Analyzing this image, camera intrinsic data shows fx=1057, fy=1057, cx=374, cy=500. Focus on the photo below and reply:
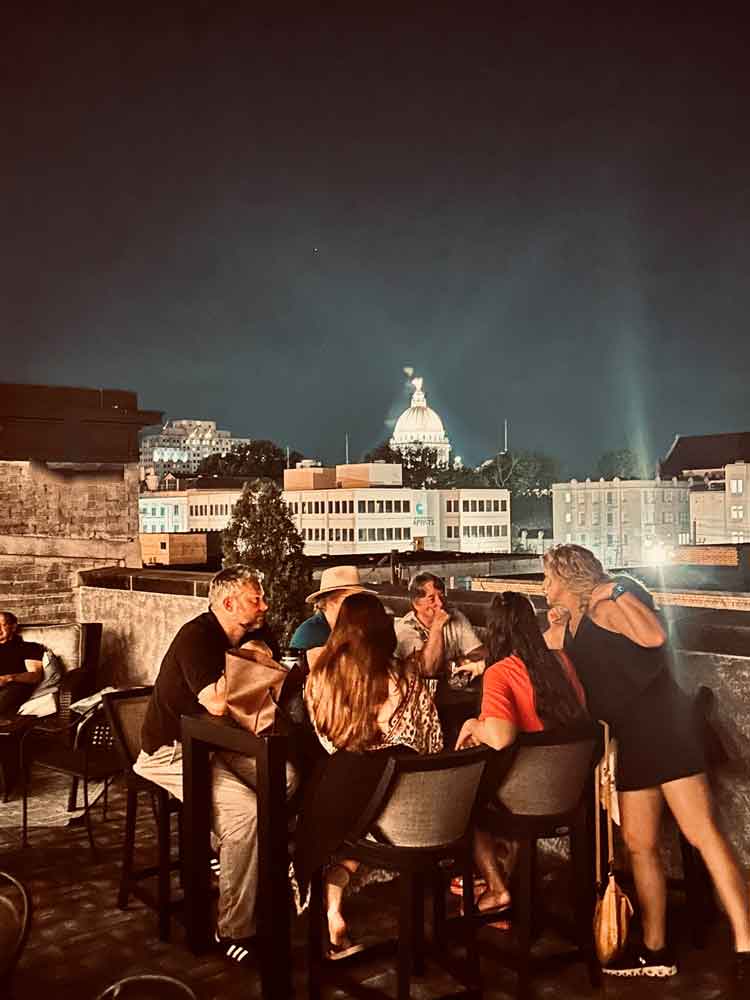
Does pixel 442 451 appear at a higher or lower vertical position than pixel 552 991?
higher

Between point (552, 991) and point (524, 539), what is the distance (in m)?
114

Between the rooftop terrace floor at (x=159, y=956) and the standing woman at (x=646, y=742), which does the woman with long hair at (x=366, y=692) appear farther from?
the rooftop terrace floor at (x=159, y=956)

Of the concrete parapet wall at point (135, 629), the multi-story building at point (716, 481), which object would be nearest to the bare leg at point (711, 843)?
the concrete parapet wall at point (135, 629)

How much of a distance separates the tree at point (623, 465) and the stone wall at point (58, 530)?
411 ft

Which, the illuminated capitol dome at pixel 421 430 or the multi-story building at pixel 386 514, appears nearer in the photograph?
the multi-story building at pixel 386 514

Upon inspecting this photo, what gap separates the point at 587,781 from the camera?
14.4ft

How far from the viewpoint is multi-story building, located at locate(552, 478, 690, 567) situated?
359 feet

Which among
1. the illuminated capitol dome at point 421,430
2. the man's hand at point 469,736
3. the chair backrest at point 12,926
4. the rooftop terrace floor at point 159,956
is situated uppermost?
the illuminated capitol dome at point 421,430

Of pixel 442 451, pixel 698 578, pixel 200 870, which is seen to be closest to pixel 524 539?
pixel 442 451

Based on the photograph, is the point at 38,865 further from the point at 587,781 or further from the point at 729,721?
the point at 729,721

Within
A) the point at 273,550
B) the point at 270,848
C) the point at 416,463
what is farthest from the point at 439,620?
the point at 416,463

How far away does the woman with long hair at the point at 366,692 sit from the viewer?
4152 mm

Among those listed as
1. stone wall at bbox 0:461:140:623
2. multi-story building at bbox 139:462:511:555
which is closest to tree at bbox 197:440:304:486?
multi-story building at bbox 139:462:511:555

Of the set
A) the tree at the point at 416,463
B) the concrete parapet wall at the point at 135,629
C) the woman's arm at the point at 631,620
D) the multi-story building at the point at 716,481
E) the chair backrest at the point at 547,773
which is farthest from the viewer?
the tree at the point at 416,463
